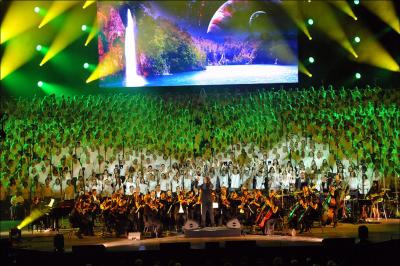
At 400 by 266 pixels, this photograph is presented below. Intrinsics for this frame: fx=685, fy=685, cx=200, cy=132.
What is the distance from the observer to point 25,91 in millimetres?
20047

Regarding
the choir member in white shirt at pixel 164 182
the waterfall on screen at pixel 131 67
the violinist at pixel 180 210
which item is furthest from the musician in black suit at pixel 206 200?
the waterfall on screen at pixel 131 67

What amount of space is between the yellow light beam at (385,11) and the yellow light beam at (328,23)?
1.01m

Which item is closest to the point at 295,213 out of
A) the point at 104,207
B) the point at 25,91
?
the point at 104,207

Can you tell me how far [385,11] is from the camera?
64.5 feet

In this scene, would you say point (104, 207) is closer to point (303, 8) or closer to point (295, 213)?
point (295, 213)

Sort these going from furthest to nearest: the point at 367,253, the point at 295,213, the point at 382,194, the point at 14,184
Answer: the point at 14,184 < the point at 382,194 < the point at 295,213 < the point at 367,253

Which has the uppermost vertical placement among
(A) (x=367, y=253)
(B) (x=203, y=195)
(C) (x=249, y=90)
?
(C) (x=249, y=90)

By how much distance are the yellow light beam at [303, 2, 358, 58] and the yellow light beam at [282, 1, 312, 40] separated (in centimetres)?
35

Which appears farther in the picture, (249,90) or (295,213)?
(249,90)

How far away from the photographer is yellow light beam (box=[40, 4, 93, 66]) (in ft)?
65.6

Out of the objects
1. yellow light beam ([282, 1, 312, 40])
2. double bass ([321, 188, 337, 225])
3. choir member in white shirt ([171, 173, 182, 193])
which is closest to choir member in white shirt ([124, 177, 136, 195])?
choir member in white shirt ([171, 173, 182, 193])

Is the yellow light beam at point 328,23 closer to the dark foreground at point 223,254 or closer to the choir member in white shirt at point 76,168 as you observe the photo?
the choir member in white shirt at point 76,168

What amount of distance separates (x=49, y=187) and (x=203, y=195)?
520 centimetres

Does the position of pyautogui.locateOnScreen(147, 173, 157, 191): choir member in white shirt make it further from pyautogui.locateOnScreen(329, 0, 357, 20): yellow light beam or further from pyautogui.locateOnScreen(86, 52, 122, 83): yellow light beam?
pyautogui.locateOnScreen(329, 0, 357, 20): yellow light beam
